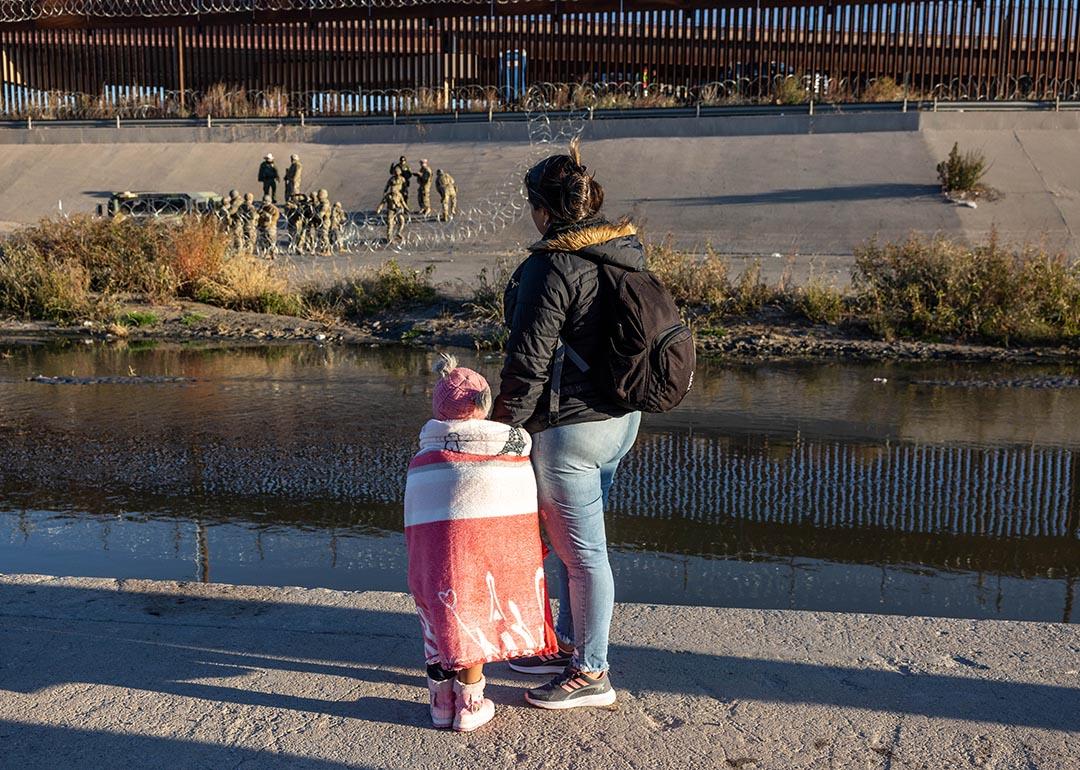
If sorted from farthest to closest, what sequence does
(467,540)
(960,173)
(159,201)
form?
(159,201) < (960,173) < (467,540)

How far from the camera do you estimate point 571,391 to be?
3.77m

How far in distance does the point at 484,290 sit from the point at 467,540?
11.1m

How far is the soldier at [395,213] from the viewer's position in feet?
74.3

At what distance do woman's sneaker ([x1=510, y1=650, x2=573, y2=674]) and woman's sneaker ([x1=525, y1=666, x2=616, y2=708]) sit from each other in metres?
0.20

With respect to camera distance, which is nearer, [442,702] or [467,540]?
[467,540]

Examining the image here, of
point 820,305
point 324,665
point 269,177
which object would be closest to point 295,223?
point 269,177

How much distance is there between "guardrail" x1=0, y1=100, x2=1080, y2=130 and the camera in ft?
90.8

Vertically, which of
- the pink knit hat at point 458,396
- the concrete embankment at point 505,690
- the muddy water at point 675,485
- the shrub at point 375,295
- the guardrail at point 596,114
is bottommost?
the muddy water at point 675,485

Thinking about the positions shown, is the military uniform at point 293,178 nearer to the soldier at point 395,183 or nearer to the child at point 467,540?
the soldier at point 395,183

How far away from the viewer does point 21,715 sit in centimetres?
388

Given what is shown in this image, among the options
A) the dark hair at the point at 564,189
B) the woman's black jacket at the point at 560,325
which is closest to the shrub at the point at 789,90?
the dark hair at the point at 564,189

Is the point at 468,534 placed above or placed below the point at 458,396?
below

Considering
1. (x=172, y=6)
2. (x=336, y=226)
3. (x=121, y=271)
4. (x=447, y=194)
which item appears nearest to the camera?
(x=121, y=271)

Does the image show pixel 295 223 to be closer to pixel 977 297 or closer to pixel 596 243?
pixel 977 297
